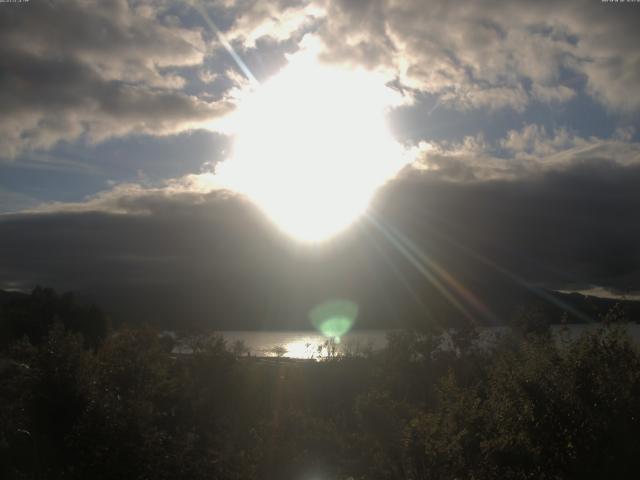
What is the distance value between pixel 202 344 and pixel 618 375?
48688 mm

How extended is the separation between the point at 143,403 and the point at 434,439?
37.1ft

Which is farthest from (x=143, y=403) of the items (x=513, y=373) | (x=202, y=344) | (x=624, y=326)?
(x=202, y=344)

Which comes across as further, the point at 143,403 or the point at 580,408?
the point at 143,403

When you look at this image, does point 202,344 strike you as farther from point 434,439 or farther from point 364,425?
point 434,439

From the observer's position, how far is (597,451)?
15141 mm

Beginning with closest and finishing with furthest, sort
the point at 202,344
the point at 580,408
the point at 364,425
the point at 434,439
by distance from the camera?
the point at 580,408, the point at 434,439, the point at 364,425, the point at 202,344

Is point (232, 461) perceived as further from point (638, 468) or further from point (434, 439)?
point (638, 468)

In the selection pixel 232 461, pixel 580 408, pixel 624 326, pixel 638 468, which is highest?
pixel 624 326

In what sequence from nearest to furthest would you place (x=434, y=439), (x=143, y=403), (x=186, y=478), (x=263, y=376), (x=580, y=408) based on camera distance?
(x=580, y=408) → (x=434, y=439) → (x=186, y=478) → (x=143, y=403) → (x=263, y=376)

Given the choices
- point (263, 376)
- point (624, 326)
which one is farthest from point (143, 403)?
point (263, 376)

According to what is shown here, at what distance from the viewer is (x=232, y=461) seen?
24953 millimetres

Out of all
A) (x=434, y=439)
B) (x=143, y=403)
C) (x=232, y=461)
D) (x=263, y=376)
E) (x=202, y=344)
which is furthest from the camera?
(x=263, y=376)

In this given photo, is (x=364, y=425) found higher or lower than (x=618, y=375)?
lower

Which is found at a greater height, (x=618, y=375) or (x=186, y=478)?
(x=618, y=375)
